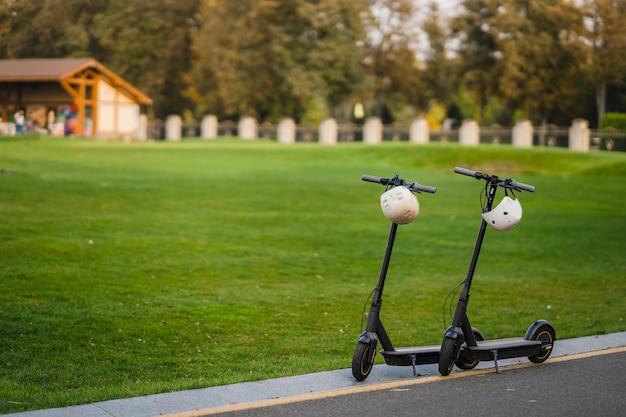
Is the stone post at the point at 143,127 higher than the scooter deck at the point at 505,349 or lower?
higher

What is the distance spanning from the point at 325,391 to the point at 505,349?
1.69 metres

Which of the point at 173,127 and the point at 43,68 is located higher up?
the point at 43,68

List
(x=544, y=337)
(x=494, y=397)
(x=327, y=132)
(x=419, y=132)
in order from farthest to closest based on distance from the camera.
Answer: (x=327, y=132)
(x=419, y=132)
(x=544, y=337)
(x=494, y=397)

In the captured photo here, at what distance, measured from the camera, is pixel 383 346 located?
7523mm

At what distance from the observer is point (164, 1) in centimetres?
2967

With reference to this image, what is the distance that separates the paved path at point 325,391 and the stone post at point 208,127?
3953 cm

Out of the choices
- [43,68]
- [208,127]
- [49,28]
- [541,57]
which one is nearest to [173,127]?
[208,127]

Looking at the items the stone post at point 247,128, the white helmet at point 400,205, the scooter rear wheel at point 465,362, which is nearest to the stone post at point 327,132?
the stone post at point 247,128

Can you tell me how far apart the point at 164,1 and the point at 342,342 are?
22.3 metres

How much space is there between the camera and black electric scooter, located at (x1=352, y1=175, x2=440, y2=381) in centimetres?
729

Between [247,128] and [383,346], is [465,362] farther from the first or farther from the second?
[247,128]

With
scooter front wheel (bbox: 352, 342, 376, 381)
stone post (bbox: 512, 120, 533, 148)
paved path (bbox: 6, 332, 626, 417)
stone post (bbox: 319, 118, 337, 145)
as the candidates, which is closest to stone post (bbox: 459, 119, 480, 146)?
stone post (bbox: 512, 120, 533, 148)

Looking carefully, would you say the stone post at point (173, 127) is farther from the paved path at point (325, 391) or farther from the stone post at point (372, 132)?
the paved path at point (325, 391)

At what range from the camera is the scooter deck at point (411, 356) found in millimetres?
→ 7488
